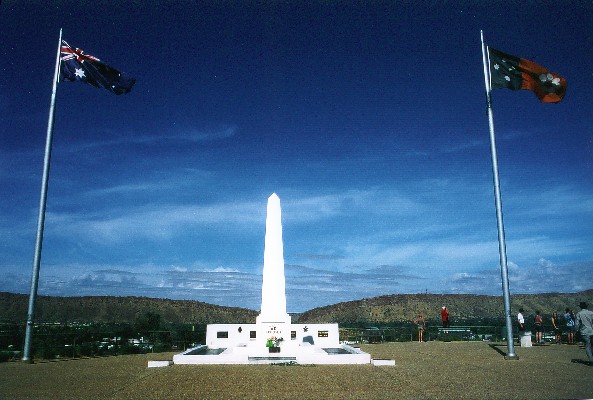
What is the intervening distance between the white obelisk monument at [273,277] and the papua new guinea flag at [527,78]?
376 inches

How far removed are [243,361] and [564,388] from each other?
887 cm

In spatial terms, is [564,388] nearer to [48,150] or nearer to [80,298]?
[48,150]

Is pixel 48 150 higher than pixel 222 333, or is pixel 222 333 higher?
pixel 48 150

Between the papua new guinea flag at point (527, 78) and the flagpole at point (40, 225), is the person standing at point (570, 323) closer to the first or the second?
the papua new guinea flag at point (527, 78)

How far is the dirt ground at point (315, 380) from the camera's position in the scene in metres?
8.80

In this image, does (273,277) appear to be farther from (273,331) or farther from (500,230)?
(500,230)

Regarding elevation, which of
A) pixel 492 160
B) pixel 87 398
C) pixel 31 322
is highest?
pixel 492 160

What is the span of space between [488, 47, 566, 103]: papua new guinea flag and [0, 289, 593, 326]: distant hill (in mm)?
53756

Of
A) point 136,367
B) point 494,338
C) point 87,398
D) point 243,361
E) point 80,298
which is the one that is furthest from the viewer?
point 80,298

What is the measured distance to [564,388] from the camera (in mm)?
9031

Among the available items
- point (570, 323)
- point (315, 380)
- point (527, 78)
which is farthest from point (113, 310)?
point (527, 78)

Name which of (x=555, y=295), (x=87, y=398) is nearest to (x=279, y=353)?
(x=87, y=398)

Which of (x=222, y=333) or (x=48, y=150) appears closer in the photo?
(x=48, y=150)

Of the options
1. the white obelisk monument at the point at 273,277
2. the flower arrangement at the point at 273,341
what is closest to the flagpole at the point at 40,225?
the flower arrangement at the point at 273,341
